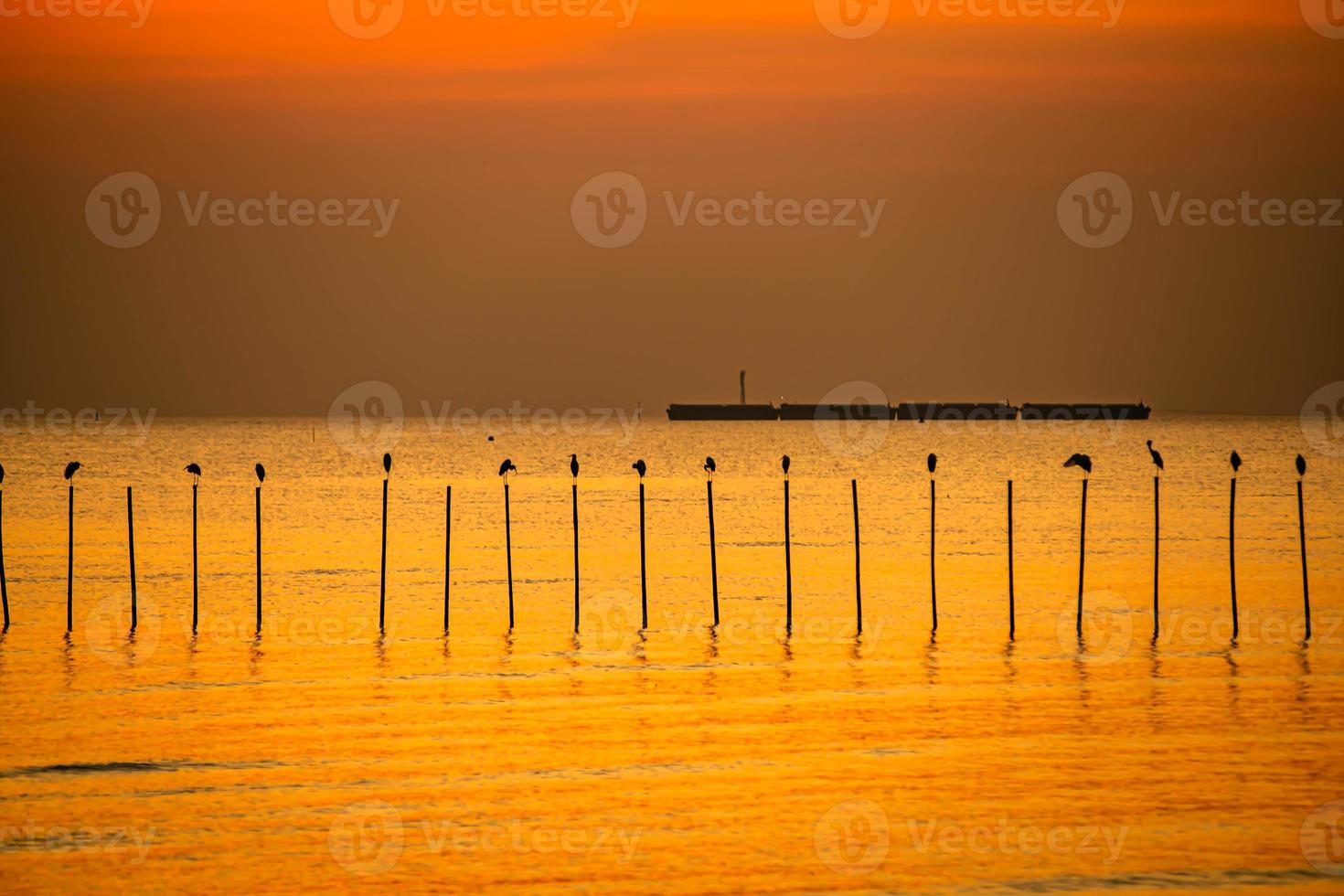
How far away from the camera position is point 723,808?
753 inches

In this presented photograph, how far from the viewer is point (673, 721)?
24.1 m

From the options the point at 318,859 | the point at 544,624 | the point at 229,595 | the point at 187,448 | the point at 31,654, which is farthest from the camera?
the point at 187,448

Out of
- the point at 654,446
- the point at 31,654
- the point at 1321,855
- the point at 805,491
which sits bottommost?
the point at 1321,855

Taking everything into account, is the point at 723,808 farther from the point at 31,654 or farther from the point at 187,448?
the point at 187,448

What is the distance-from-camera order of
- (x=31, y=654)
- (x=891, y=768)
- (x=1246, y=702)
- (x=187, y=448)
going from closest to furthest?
(x=891, y=768), (x=1246, y=702), (x=31, y=654), (x=187, y=448)

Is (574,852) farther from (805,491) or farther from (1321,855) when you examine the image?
(805,491)

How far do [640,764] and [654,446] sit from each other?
504 feet

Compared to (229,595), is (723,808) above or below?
below

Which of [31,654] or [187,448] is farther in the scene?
[187,448]

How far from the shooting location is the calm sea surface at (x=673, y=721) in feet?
56.7

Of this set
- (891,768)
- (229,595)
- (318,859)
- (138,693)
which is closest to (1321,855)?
(891,768)

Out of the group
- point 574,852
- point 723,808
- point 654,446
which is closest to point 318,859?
point 574,852

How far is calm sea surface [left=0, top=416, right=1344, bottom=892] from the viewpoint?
17281 millimetres

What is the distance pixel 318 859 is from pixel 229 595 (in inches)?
964
